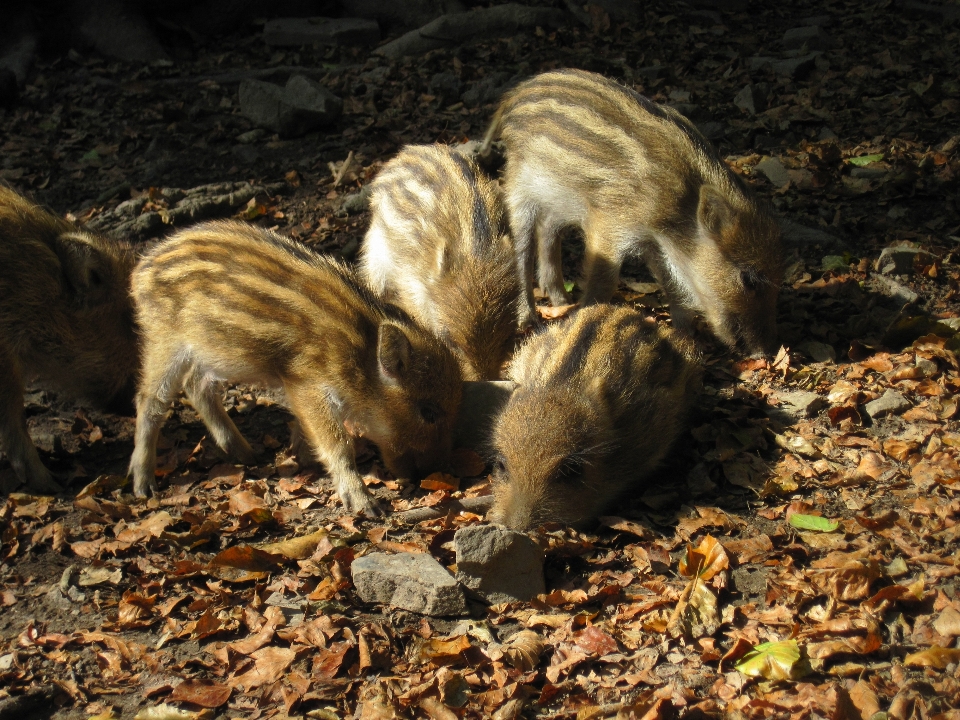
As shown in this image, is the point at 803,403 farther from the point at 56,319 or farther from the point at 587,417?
the point at 56,319

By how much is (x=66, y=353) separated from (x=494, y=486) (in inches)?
108

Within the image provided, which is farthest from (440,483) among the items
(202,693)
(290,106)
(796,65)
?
(796,65)

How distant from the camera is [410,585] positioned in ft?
12.3

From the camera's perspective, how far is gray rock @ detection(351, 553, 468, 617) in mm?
3717

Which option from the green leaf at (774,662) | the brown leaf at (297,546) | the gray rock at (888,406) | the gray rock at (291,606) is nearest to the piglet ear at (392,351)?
the brown leaf at (297,546)

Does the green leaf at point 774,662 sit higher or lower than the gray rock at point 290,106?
lower

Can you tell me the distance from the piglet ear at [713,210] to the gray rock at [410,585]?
2.89m

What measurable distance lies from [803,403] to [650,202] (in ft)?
5.29

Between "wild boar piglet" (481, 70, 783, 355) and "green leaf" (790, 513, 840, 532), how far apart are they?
1762 millimetres

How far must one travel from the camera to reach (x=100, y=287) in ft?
17.9

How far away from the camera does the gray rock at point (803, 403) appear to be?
15.8ft

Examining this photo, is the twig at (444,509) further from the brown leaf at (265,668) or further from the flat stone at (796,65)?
the flat stone at (796,65)

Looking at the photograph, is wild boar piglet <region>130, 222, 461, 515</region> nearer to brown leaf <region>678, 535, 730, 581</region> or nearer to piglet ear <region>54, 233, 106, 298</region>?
piglet ear <region>54, 233, 106, 298</region>

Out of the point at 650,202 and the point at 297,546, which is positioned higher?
the point at 650,202
